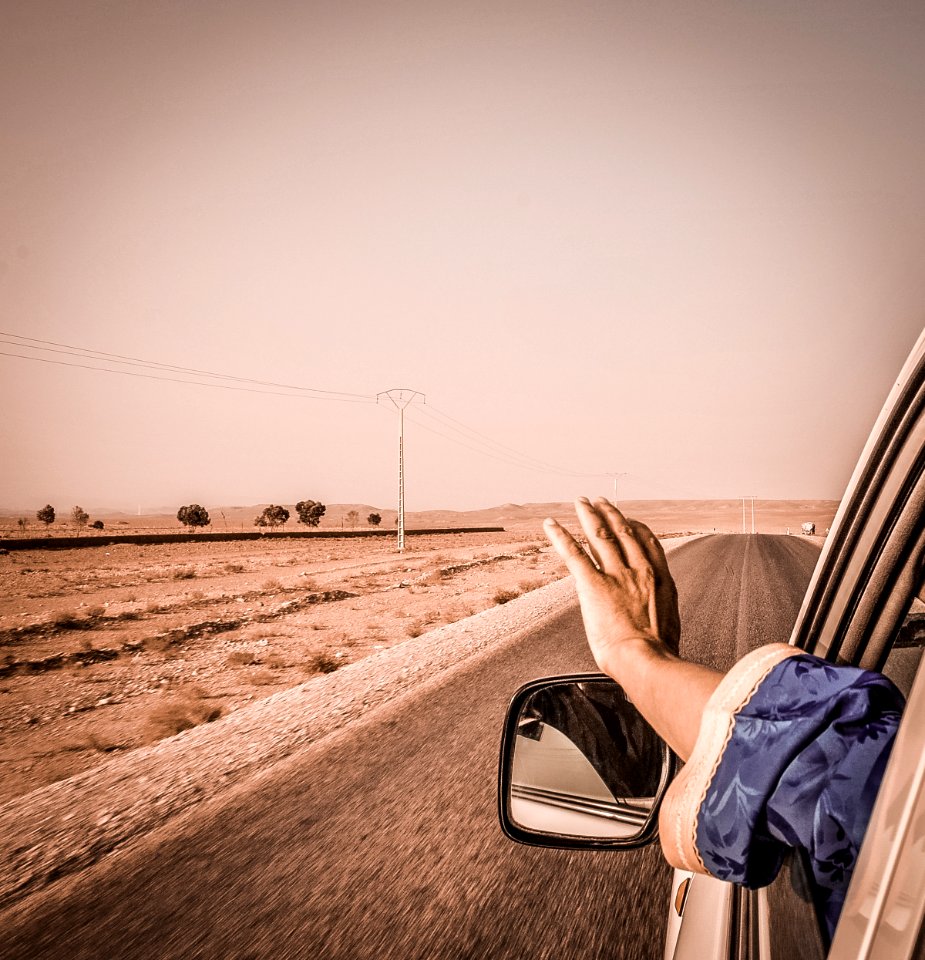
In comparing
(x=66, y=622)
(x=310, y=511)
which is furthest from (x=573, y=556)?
(x=310, y=511)

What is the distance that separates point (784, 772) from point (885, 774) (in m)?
0.18

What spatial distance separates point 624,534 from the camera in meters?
1.25

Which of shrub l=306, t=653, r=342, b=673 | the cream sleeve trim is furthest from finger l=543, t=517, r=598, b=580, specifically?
shrub l=306, t=653, r=342, b=673

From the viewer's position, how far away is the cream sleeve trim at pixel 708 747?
79 centimetres

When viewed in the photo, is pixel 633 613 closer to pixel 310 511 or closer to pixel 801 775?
pixel 801 775

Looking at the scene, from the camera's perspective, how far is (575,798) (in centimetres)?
207

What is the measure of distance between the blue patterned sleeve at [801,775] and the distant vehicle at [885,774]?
86mm

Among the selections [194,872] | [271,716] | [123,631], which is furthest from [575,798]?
[123,631]

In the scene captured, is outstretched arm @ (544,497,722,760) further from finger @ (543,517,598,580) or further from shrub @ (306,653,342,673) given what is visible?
shrub @ (306,653,342,673)

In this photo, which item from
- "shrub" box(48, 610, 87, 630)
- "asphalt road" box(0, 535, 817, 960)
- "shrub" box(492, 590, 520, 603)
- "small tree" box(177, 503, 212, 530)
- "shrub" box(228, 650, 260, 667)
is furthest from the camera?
"small tree" box(177, 503, 212, 530)

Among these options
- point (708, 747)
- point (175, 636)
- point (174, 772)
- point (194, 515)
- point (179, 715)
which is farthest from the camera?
point (194, 515)

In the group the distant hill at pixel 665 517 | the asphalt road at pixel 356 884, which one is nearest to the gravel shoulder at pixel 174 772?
the asphalt road at pixel 356 884

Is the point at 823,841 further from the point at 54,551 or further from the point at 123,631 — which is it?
the point at 54,551

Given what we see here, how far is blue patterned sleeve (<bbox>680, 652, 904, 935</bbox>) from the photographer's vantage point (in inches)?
25.8
